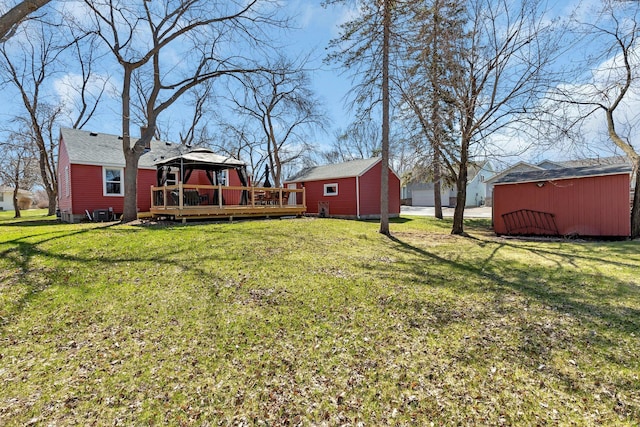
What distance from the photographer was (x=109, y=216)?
13.4m

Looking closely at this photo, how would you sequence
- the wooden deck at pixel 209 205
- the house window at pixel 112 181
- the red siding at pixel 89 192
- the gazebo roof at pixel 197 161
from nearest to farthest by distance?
the wooden deck at pixel 209 205
the gazebo roof at pixel 197 161
the red siding at pixel 89 192
the house window at pixel 112 181

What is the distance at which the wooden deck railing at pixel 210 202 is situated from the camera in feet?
35.0

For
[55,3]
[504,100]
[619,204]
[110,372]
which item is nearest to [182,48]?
[55,3]

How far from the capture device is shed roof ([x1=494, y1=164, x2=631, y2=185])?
1038 cm

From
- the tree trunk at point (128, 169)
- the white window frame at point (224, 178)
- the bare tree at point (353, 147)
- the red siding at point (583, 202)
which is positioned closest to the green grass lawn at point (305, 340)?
the tree trunk at point (128, 169)

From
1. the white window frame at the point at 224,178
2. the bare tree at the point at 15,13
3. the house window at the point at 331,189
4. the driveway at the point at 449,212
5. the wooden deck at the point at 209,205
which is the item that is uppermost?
the bare tree at the point at 15,13

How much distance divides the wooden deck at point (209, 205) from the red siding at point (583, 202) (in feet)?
29.8

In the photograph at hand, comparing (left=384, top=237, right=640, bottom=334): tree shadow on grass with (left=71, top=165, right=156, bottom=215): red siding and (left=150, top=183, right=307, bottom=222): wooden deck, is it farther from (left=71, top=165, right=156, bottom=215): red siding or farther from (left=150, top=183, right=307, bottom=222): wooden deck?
(left=71, top=165, right=156, bottom=215): red siding

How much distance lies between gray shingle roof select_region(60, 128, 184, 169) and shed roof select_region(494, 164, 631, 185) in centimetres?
1589

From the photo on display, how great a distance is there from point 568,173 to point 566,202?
1064 millimetres

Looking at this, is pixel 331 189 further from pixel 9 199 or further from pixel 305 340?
pixel 9 199

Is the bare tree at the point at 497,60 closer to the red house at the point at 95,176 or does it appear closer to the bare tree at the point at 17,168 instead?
the red house at the point at 95,176

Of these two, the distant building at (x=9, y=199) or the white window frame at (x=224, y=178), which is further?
the distant building at (x=9, y=199)

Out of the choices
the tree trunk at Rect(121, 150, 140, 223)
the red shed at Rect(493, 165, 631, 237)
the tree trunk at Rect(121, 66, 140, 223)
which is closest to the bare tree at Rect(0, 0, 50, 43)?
the tree trunk at Rect(121, 66, 140, 223)
